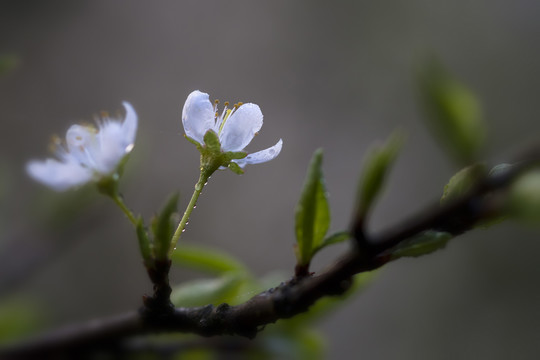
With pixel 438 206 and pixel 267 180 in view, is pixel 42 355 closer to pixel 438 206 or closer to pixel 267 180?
pixel 438 206

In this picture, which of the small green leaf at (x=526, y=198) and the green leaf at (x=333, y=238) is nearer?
the small green leaf at (x=526, y=198)

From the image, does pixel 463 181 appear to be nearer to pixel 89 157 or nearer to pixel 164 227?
pixel 164 227

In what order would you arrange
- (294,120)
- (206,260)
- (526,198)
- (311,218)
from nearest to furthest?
(526,198)
(311,218)
(206,260)
(294,120)

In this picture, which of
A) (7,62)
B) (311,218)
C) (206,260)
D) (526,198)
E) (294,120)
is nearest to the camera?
(526,198)

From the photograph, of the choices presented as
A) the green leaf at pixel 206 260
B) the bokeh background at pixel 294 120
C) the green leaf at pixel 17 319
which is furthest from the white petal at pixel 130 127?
the bokeh background at pixel 294 120

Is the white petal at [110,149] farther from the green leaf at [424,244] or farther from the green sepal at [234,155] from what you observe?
the green leaf at [424,244]

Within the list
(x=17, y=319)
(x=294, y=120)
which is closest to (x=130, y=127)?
(x=17, y=319)

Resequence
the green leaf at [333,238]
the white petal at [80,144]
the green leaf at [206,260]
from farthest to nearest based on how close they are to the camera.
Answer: the green leaf at [206,260] < the white petal at [80,144] < the green leaf at [333,238]
